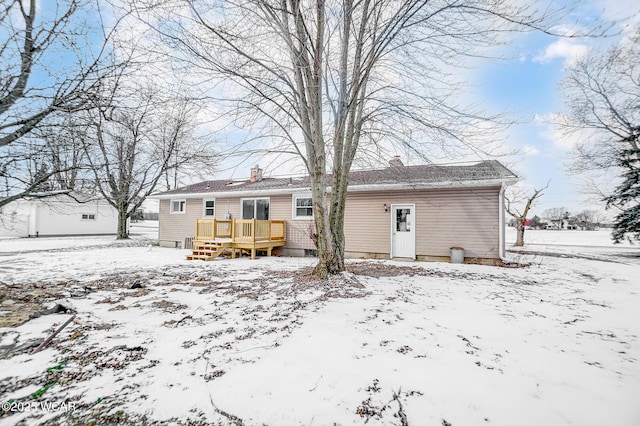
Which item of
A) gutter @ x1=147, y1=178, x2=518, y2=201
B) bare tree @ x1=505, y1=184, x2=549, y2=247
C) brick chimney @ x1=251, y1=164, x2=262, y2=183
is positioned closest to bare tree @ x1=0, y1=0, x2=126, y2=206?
Result: gutter @ x1=147, y1=178, x2=518, y2=201

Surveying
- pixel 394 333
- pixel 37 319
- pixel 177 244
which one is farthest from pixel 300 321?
pixel 177 244

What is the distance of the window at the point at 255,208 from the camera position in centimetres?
1280

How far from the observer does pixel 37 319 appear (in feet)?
12.5

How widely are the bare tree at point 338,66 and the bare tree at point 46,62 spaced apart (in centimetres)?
106

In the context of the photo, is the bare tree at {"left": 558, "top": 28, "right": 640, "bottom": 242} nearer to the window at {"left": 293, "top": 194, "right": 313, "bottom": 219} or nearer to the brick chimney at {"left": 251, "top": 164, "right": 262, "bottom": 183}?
the window at {"left": 293, "top": 194, "right": 313, "bottom": 219}

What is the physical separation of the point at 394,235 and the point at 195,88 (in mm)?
Result: 8085

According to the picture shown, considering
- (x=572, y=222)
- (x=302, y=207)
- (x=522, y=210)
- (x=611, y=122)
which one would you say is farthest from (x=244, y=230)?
(x=572, y=222)

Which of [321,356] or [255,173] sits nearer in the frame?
[321,356]

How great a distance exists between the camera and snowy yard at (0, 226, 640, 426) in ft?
6.77

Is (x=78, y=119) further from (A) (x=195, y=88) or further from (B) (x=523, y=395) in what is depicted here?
(B) (x=523, y=395)

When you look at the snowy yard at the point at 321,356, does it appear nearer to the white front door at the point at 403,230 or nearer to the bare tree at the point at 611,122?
the white front door at the point at 403,230

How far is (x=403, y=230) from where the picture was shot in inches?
408

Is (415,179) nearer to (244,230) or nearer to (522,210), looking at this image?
(244,230)

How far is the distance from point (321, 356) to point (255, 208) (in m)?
10.5
